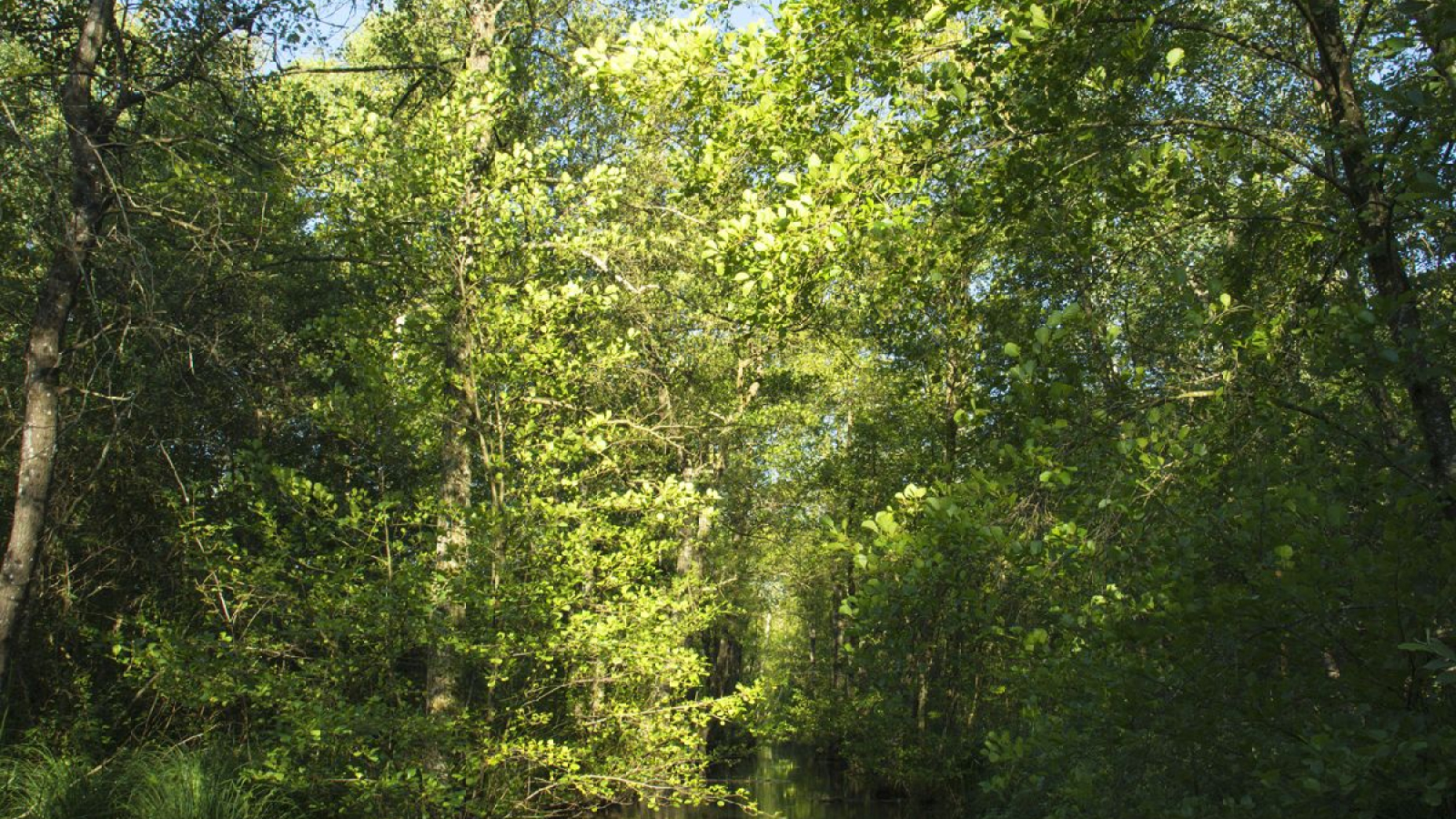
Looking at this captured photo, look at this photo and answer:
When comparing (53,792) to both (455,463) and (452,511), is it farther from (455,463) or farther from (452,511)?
(455,463)

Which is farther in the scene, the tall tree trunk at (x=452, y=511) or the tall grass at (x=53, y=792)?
the tall tree trunk at (x=452, y=511)

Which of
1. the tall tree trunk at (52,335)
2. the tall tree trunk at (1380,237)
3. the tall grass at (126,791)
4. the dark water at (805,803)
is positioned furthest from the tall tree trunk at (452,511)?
the tall tree trunk at (1380,237)

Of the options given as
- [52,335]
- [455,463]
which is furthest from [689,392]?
[52,335]

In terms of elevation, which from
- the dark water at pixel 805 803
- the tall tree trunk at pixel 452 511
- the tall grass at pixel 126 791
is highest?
the tall tree trunk at pixel 452 511

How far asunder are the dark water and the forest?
2.20 m

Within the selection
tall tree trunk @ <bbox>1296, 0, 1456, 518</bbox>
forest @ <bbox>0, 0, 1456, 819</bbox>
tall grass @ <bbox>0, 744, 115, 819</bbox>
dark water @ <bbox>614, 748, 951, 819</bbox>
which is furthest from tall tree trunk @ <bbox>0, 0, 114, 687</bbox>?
dark water @ <bbox>614, 748, 951, 819</bbox>

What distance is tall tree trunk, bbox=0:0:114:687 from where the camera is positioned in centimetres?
647

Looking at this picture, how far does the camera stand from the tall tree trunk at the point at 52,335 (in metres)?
6.47

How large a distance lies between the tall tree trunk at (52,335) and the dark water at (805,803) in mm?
7155

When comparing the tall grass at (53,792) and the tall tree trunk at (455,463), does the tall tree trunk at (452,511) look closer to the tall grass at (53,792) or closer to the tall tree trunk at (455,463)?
the tall tree trunk at (455,463)

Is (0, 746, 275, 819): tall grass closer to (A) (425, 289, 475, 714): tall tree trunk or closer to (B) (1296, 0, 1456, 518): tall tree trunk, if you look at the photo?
(A) (425, 289, 475, 714): tall tree trunk

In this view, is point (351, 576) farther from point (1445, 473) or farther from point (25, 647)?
point (1445, 473)

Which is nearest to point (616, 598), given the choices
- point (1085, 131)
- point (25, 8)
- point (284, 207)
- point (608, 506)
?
point (608, 506)

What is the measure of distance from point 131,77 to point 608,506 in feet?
16.3
